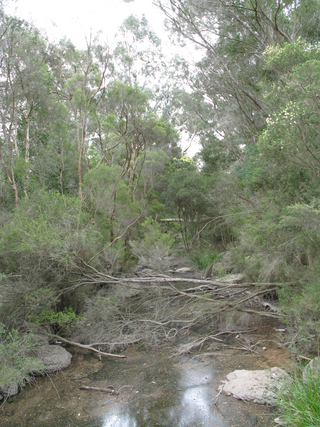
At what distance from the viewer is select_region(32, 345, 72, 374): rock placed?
640cm

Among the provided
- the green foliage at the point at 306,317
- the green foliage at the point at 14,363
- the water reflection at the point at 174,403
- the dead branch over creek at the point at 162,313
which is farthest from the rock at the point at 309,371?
the green foliage at the point at 14,363

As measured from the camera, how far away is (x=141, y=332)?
7863 millimetres

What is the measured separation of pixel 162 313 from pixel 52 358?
2.94 meters

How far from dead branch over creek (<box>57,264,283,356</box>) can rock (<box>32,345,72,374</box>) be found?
0.51 meters

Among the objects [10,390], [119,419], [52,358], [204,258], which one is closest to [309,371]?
[119,419]

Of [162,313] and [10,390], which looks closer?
[10,390]

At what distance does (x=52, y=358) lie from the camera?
659 centimetres

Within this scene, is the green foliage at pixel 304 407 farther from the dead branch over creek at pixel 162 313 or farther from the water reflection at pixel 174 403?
the dead branch over creek at pixel 162 313

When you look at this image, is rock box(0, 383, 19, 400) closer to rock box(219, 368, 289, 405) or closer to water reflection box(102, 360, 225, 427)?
water reflection box(102, 360, 225, 427)

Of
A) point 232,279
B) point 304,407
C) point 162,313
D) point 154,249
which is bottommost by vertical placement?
point 162,313

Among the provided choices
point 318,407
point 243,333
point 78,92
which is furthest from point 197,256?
point 318,407

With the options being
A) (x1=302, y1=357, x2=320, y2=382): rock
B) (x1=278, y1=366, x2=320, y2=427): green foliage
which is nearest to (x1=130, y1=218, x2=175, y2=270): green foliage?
(x1=302, y1=357, x2=320, y2=382): rock

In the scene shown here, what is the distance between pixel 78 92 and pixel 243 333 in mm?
9480

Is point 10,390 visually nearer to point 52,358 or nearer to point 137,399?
point 52,358
